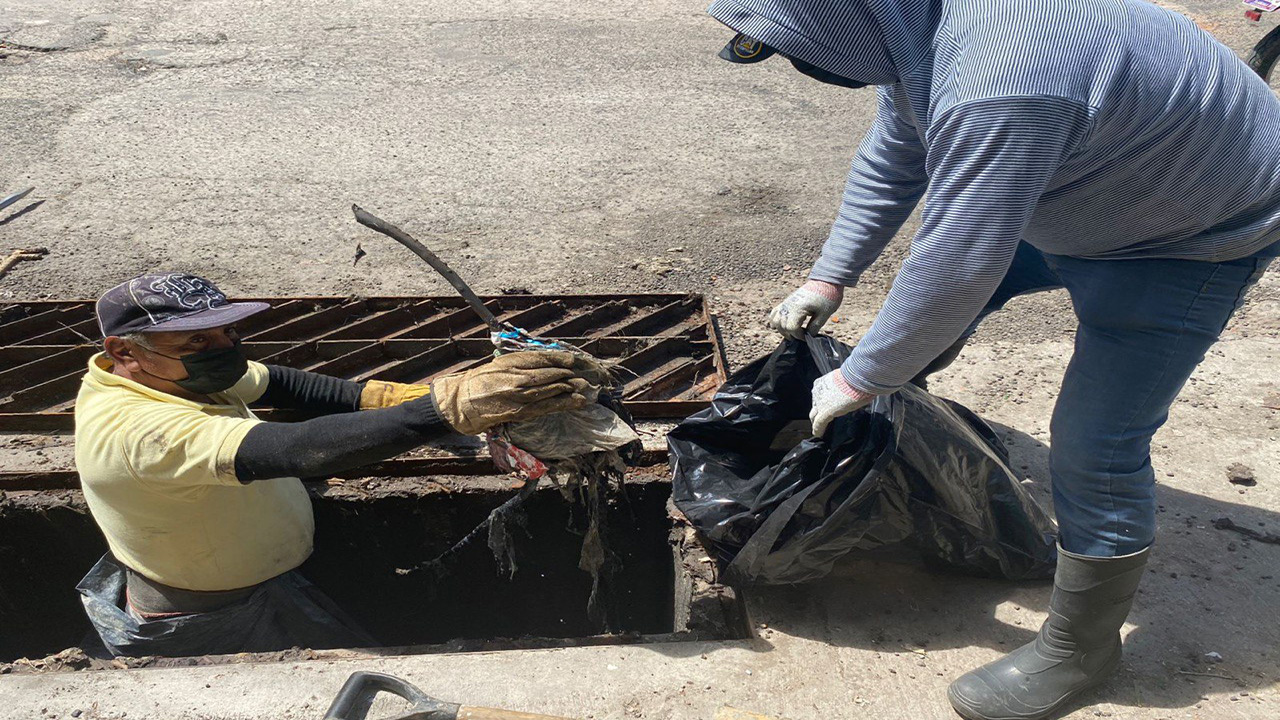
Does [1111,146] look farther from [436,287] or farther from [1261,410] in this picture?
[436,287]

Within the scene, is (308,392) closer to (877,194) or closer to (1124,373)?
(877,194)

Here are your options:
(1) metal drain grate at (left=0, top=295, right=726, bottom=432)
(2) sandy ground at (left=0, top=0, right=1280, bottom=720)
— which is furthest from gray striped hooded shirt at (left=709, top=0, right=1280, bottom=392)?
(1) metal drain grate at (left=0, top=295, right=726, bottom=432)

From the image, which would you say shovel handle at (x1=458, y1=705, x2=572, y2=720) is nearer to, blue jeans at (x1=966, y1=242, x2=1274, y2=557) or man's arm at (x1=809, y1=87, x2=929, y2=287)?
blue jeans at (x1=966, y1=242, x2=1274, y2=557)

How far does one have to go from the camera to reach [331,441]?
2.30 m

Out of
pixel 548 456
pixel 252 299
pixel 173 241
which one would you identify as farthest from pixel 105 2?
pixel 548 456

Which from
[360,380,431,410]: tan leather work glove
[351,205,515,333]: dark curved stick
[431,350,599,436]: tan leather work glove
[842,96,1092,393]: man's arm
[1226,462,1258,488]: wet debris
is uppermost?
[842,96,1092,393]: man's arm

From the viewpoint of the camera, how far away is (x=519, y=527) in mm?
3414

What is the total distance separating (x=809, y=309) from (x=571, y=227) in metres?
2.60

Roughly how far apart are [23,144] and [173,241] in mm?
2167

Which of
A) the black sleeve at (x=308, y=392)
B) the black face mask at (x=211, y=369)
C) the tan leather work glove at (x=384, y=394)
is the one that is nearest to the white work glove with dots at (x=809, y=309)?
the tan leather work glove at (x=384, y=394)

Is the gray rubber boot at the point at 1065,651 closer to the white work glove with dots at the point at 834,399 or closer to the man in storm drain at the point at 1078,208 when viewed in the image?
the man in storm drain at the point at 1078,208

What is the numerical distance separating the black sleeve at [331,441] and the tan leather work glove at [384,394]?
83cm

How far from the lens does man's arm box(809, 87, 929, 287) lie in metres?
2.53

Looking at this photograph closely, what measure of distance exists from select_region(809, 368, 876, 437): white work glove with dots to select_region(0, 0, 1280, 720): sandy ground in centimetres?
69
